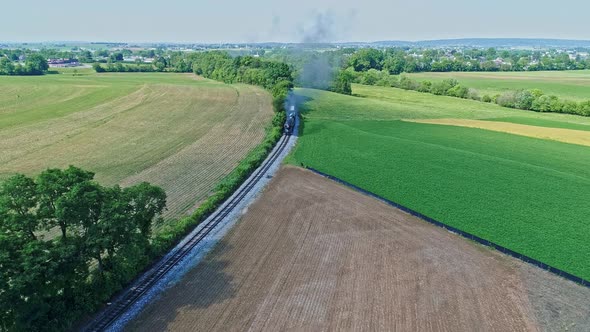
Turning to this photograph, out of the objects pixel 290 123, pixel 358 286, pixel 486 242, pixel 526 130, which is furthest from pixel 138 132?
pixel 526 130

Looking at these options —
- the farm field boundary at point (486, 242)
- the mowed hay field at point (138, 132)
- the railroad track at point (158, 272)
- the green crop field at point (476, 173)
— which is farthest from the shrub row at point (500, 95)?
the railroad track at point (158, 272)

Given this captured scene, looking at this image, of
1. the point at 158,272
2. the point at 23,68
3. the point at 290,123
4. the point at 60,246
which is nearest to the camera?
the point at 60,246

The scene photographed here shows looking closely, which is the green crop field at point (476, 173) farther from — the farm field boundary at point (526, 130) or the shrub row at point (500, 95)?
the shrub row at point (500, 95)

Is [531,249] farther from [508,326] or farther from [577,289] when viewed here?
[508,326]

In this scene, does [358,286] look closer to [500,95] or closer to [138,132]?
[138,132]

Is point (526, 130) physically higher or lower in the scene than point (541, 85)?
lower

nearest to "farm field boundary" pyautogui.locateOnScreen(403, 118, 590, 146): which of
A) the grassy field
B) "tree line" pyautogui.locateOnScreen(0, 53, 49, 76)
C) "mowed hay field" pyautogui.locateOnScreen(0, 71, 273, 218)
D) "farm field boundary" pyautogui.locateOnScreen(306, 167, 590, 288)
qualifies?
"mowed hay field" pyautogui.locateOnScreen(0, 71, 273, 218)
